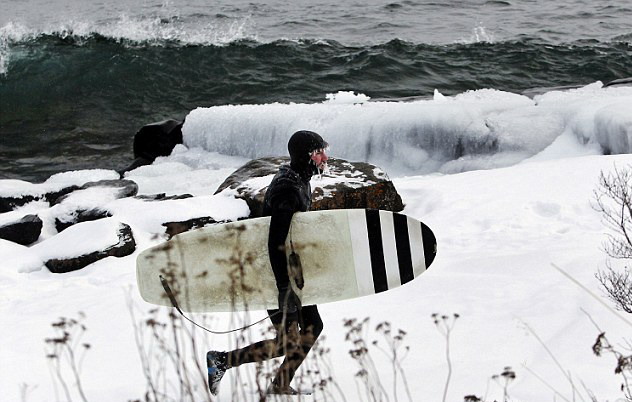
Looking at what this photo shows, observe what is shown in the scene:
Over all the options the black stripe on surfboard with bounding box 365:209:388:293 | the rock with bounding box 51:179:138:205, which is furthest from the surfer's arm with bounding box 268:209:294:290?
the rock with bounding box 51:179:138:205

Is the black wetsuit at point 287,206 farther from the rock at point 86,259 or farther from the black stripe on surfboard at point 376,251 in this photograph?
the rock at point 86,259

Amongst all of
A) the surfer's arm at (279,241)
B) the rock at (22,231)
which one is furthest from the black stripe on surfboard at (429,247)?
the rock at (22,231)

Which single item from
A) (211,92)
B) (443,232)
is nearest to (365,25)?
(211,92)

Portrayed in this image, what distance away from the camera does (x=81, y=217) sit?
8102 millimetres

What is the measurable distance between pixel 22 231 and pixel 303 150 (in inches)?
190

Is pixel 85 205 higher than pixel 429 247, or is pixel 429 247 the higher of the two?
pixel 429 247

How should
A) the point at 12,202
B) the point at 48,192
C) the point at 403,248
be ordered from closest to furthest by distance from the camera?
1. the point at 403,248
2. the point at 12,202
3. the point at 48,192

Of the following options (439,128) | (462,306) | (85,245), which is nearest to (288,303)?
(462,306)

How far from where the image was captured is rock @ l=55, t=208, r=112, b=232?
802 centimetres

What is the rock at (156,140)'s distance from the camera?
1234cm

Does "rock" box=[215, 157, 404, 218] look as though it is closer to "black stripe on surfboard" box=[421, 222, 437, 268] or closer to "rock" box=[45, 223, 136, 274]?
"rock" box=[45, 223, 136, 274]

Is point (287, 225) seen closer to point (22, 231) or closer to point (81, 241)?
point (81, 241)

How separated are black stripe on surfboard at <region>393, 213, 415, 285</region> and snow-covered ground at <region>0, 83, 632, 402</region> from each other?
486 millimetres

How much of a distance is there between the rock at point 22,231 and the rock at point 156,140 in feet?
15.2
